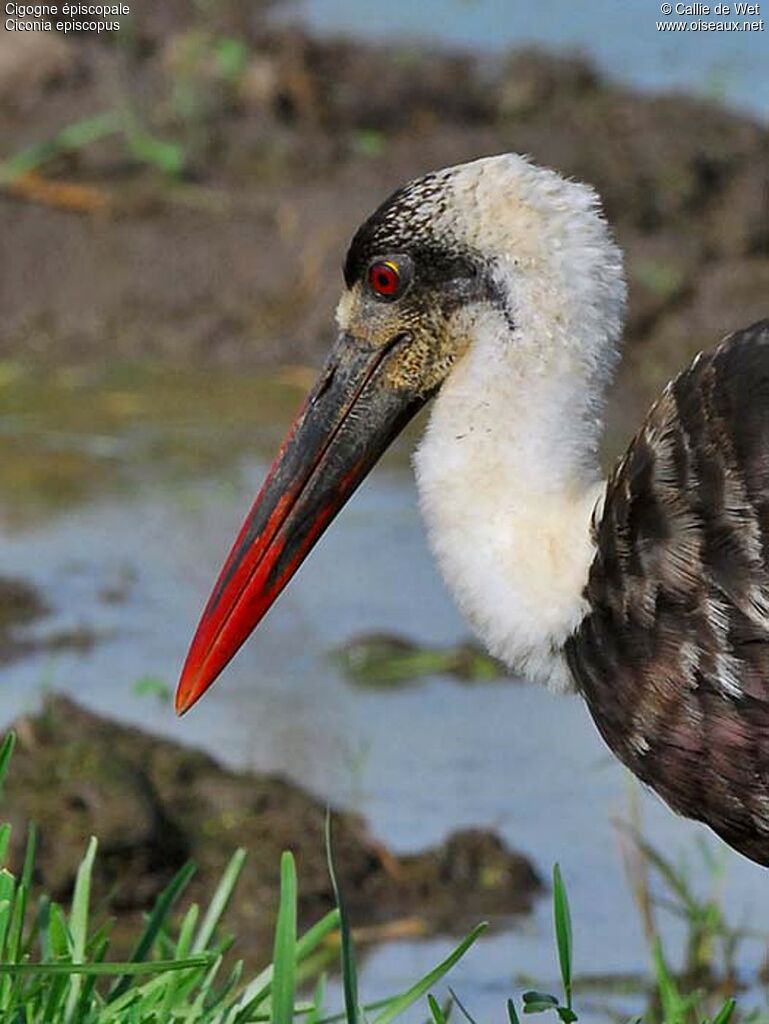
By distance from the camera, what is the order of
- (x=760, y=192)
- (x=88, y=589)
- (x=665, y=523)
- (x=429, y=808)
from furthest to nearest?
Result: (x=760, y=192), (x=88, y=589), (x=429, y=808), (x=665, y=523)

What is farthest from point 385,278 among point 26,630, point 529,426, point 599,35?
point 599,35

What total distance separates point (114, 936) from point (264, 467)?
320cm

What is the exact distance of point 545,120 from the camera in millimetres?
11234

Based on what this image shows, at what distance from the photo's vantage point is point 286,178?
10.7m

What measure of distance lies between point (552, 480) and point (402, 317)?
1.51 ft

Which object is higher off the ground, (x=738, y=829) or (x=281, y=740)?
(x=281, y=740)

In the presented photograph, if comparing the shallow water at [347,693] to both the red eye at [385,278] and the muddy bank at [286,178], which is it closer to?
the muddy bank at [286,178]

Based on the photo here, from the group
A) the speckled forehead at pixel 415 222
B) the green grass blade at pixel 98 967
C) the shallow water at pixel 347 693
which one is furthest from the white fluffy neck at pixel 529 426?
the shallow water at pixel 347 693

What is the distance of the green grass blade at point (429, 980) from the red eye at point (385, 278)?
4.11 ft

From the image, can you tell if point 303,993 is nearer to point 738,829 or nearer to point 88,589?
point 738,829

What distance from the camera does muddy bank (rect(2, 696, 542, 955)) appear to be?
591 cm

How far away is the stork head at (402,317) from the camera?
15.1ft

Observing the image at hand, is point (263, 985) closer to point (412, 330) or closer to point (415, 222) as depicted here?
point (412, 330)

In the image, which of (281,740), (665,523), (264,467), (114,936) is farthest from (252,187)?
(665,523)
